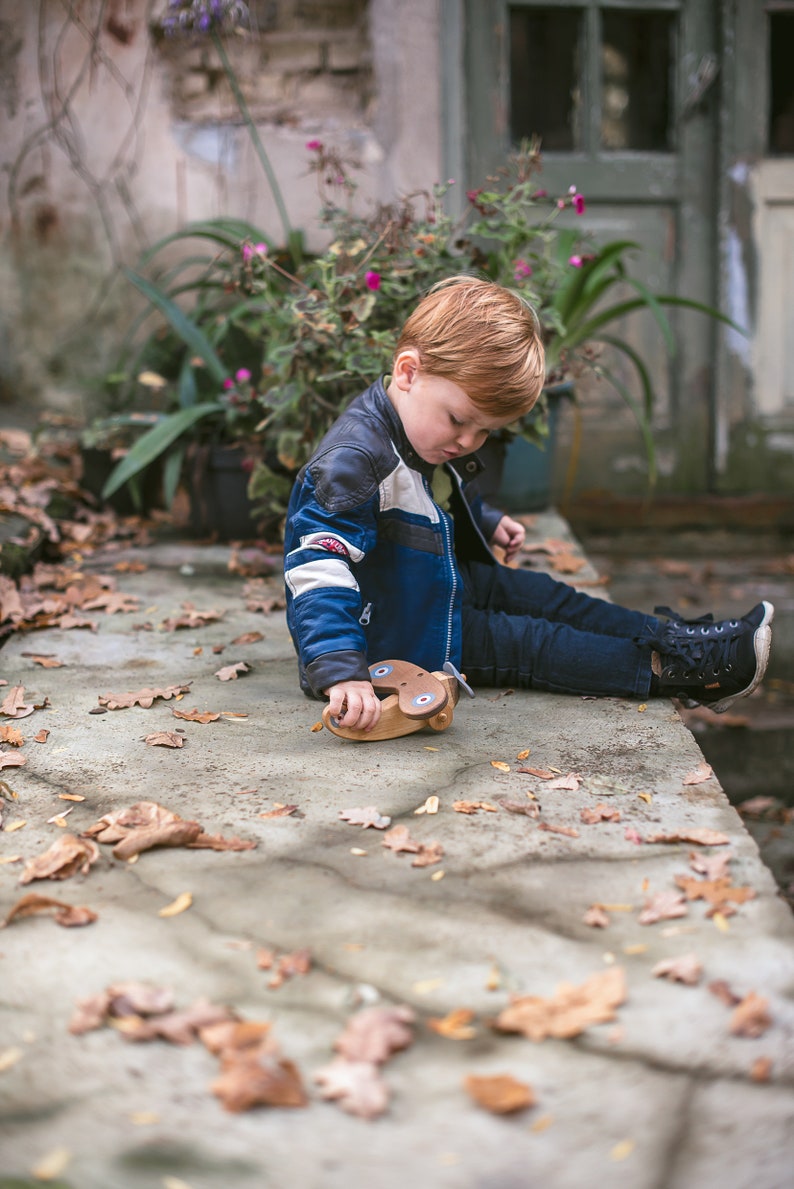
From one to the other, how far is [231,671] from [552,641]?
69cm

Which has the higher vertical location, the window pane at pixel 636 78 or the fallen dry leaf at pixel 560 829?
the window pane at pixel 636 78

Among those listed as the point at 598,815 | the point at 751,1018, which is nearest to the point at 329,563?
the point at 598,815

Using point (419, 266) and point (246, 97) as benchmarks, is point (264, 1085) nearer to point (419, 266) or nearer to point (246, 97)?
point (419, 266)

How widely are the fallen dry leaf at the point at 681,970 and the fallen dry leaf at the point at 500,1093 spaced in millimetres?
257

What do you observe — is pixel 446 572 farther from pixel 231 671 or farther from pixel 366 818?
pixel 366 818

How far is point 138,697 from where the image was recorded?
2.23 meters

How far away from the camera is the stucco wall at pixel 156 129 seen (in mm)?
4133

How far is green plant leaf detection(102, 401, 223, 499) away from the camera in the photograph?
3.42 m

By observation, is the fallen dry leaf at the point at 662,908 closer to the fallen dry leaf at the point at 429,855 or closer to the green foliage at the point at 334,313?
the fallen dry leaf at the point at 429,855

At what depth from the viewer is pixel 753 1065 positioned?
116 centimetres

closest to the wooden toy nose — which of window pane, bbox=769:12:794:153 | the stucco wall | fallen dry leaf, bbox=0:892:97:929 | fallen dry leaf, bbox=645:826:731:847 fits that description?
fallen dry leaf, bbox=645:826:731:847

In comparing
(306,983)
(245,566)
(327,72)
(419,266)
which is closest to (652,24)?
(327,72)

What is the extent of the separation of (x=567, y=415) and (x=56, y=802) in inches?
125

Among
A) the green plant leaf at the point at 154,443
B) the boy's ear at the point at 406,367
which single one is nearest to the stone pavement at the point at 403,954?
the boy's ear at the point at 406,367
